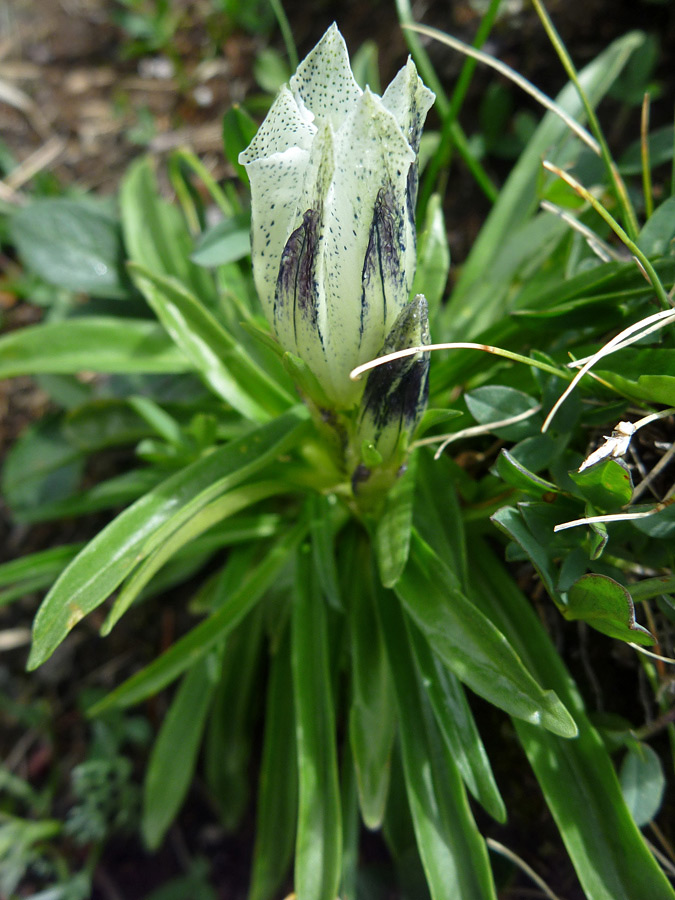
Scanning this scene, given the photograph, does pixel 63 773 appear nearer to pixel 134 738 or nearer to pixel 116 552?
pixel 134 738

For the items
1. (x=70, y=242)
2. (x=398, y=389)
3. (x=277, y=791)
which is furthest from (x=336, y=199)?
(x=70, y=242)

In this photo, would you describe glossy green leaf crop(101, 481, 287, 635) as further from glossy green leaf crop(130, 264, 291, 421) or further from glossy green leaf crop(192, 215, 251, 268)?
glossy green leaf crop(192, 215, 251, 268)

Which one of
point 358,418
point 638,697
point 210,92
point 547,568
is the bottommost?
point 638,697

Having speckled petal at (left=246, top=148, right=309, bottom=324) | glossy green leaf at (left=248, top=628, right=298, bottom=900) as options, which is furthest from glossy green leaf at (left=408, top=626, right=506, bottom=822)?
speckled petal at (left=246, top=148, right=309, bottom=324)

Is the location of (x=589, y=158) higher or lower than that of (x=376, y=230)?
lower

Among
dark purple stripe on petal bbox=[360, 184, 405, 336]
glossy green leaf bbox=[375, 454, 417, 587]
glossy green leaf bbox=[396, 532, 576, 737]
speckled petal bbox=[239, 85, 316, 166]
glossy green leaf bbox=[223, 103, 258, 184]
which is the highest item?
glossy green leaf bbox=[223, 103, 258, 184]

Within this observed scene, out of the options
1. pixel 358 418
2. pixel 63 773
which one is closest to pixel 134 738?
pixel 63 773

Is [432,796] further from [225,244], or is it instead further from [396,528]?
[225,244]
